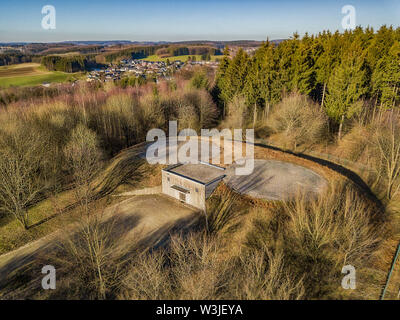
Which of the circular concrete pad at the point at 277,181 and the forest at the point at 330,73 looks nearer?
the circular concrete pad at the point at 277,181

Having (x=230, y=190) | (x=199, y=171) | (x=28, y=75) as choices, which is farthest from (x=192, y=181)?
(x=28, y=75)

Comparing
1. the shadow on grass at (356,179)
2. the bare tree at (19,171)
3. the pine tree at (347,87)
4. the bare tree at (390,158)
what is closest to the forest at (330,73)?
the pine tree at (347,87)

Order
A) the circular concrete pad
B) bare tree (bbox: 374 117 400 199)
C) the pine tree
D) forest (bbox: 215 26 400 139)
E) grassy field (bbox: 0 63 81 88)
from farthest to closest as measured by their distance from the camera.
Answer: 1. grassy field (bbox: 0 63 81 88)
2. forest (bbox: 215 26 400 139)
3. the pine tree
4. bare tree (bbox: 374 117 400 199)
5. the circular concrete pad

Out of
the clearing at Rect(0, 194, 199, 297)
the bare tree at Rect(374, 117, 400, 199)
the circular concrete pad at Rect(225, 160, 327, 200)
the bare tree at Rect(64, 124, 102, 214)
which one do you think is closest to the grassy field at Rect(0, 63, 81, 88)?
the bare tree at Rect(64, 124, 102, 214)

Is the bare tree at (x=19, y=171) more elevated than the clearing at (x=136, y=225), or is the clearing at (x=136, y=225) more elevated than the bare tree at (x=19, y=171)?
the bare tree at (x=19, y=171)

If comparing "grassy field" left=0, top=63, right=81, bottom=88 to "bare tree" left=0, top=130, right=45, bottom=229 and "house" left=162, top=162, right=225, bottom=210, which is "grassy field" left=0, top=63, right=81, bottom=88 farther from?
"house" left=162, top=162, right=225, bottom=210

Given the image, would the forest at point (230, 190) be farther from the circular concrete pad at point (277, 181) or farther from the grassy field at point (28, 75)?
the grassy field at point (28, 75)
